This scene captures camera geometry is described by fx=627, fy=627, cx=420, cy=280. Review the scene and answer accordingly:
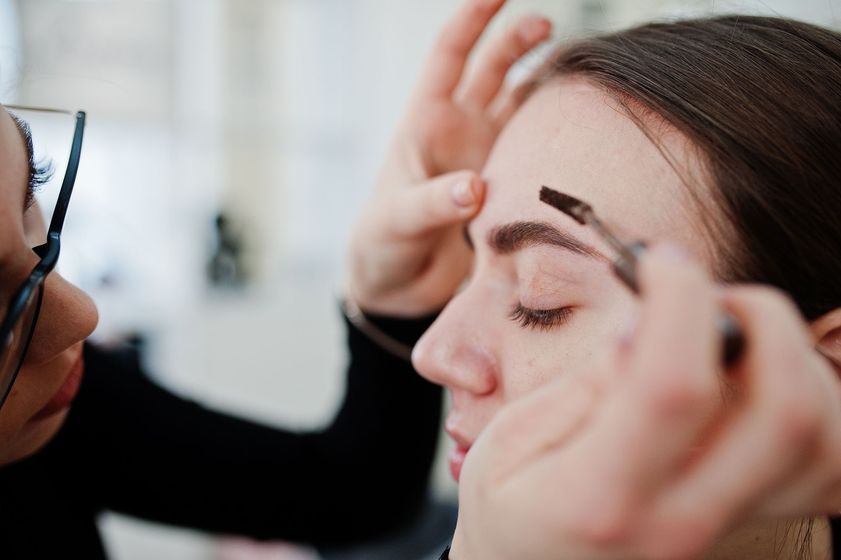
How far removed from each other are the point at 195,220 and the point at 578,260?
2520 millimetres

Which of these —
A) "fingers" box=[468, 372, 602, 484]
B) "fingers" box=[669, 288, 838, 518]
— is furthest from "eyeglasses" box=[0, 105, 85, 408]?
"fingers" box=[669, 288, 838, 518]

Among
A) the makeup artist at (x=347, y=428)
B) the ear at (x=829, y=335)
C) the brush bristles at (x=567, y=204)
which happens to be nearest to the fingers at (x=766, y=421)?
the brush bristles at (x=567, y=204)

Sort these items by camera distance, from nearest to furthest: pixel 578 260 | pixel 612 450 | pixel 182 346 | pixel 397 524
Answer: pixel 612 450 < pixel 578 260 < pixel 397 524 < pixel 182 346

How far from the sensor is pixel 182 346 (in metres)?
2.62

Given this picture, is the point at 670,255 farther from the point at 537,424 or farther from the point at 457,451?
the point at 457,451

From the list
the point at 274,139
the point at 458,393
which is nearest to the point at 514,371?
the point at 458,393

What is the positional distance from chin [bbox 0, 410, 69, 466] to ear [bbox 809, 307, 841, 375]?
2.35 ft

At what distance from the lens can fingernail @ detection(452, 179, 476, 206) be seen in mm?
654

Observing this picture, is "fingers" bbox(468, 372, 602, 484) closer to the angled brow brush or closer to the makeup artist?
the angled brow brush

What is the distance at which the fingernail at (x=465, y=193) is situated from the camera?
65cm

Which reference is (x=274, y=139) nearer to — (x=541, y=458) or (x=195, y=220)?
(x=195, y=220)

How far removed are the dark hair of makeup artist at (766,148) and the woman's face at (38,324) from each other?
20.8 inches

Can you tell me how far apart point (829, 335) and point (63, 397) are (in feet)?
2.35

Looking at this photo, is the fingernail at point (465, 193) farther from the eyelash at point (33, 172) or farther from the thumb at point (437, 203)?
the eyelash at point (33, 172)
